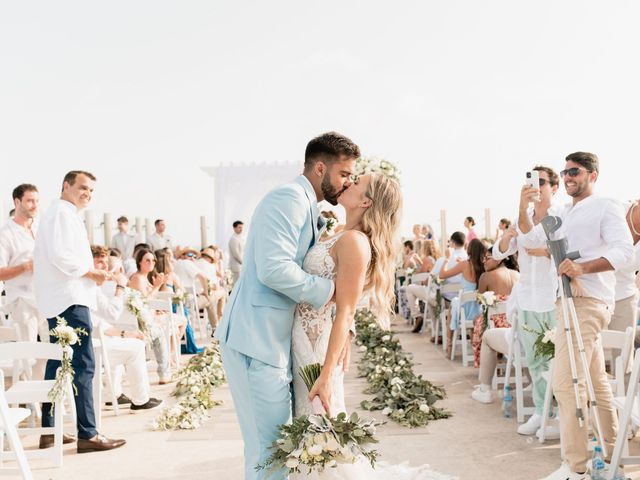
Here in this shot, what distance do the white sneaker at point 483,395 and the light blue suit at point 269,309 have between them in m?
3.64

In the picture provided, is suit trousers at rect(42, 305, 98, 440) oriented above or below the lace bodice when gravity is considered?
below

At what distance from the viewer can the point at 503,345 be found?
555 cm

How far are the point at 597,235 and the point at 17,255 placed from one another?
4341 millimetres

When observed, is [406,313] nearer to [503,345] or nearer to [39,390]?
[503,345]

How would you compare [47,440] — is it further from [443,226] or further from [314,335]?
[443,226]

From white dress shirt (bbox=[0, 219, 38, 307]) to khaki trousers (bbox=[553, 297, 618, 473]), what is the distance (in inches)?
162

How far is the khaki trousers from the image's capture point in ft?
12.4

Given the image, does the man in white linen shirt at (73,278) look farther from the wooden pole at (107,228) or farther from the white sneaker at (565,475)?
the wooden pole at (107,228)

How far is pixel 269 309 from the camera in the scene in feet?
8.04

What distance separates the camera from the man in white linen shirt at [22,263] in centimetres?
530

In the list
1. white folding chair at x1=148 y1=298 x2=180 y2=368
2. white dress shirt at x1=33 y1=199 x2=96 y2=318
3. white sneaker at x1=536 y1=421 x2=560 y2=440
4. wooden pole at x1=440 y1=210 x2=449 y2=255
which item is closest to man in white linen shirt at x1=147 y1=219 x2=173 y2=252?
white folding chair at x1=148 y1=298 x2=180 y2=368

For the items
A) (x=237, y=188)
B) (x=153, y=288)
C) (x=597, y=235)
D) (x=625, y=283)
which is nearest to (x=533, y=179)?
(x=597, y=235)

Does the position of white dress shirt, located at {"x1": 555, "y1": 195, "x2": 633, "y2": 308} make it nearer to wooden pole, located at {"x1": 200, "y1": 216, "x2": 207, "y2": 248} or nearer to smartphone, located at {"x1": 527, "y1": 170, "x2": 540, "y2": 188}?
smartphone, located at {"x1": 527, "y1": 170, "x2": 540, "y2": 188}

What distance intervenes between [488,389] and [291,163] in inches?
461
